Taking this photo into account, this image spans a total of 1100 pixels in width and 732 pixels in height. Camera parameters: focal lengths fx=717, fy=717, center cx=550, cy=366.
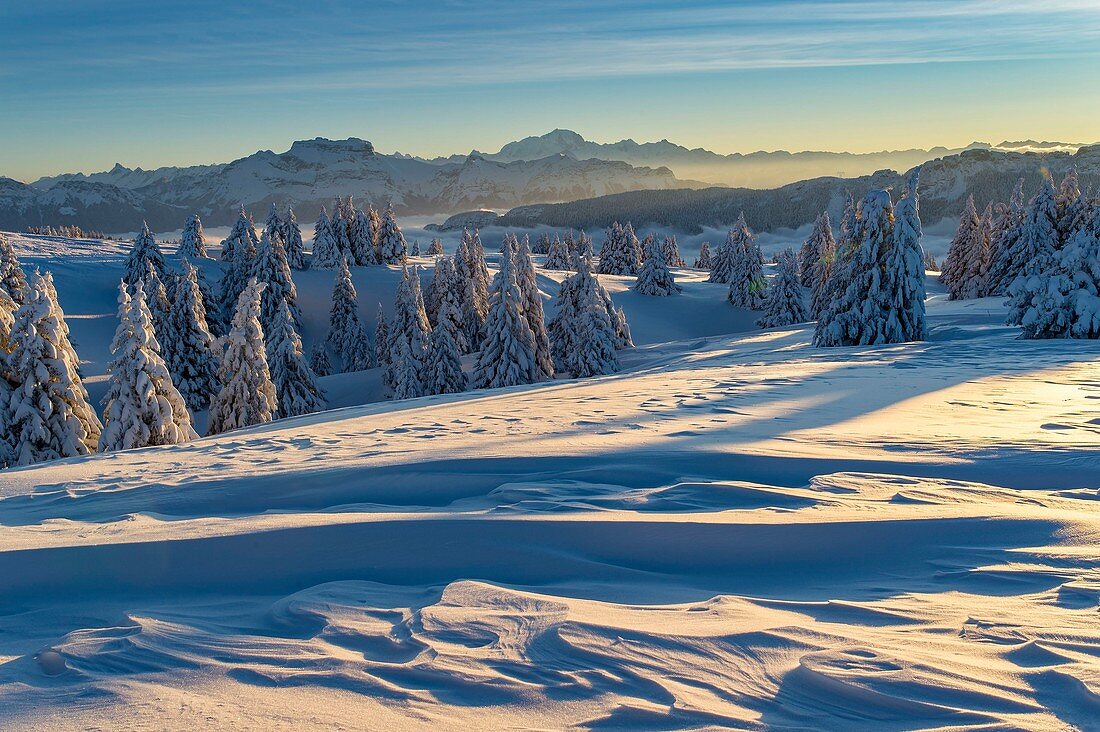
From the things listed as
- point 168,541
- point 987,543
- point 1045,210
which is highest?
point 1045,210

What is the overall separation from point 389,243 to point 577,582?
71732 millimetres

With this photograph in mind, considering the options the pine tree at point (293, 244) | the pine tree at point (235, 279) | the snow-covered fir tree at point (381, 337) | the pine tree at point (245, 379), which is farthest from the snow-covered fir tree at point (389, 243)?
the pine tree at point (245, 379)

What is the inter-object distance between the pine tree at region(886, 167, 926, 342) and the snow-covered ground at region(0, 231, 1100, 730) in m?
16.5

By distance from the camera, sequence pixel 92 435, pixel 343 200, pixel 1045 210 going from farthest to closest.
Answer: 1. pixel 343 200
2. pixel 1045 210
3. pixel 92 435

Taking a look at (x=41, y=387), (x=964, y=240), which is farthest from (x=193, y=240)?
(x=964, y=240)

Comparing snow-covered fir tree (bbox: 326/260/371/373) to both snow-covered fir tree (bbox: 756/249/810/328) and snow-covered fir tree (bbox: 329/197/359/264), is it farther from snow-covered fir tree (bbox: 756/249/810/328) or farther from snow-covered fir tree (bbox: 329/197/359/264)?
snow-covered fir tree (bbox: 756/249/810/328)

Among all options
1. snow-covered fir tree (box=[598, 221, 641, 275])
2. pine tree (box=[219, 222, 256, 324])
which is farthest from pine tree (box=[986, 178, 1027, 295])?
pine tree (box=[219, 222, 256, 324])

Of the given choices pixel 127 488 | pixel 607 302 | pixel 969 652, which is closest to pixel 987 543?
pixel 969 652

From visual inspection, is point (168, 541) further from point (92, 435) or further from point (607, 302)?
point (607, 302)

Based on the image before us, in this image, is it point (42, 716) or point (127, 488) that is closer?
point (42, 716)

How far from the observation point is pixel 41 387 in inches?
808

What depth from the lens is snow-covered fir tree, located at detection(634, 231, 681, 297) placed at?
203 feet

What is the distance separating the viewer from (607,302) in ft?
141

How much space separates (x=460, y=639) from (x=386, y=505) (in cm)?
234
